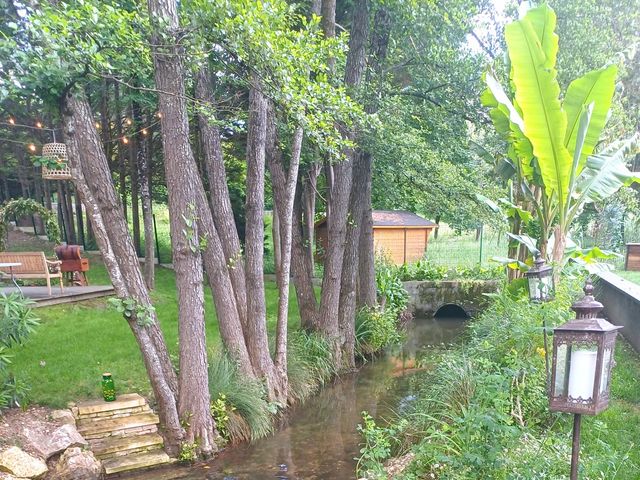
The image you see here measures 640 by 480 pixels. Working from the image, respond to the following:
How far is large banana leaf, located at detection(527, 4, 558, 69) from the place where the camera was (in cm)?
413

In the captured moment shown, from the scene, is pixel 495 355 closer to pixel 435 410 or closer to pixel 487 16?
pixel 435 410

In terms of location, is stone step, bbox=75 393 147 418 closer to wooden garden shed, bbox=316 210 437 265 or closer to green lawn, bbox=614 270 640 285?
wooden garden shed, bbox=316 210 437 265

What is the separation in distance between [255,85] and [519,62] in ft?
8.79

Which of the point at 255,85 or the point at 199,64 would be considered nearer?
the point at 199,64

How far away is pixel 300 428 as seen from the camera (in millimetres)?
5371

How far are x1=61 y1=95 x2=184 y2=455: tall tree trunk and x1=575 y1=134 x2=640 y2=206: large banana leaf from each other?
15.8 ft

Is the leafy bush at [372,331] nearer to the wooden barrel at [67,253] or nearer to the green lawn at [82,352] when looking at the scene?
the green lawn at [82,352]

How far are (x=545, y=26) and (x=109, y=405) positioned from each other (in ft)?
20.1

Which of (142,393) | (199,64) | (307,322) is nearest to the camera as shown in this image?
(199,64)

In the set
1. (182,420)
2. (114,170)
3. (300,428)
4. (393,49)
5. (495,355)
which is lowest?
(300,428)

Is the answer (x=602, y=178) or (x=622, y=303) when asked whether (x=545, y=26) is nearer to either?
(x=602, y=178)

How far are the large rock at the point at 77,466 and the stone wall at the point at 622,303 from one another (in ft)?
22.2

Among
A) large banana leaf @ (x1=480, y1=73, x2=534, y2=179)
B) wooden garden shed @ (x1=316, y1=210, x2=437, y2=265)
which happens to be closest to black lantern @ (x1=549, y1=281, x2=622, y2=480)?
large banana leaf @ (x1=480, y1=73, x2=534, y2=179)

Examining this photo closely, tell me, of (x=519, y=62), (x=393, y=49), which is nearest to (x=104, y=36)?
(x=519, y=62)
